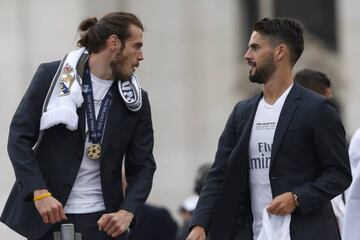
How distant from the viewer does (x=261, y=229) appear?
8500 mm

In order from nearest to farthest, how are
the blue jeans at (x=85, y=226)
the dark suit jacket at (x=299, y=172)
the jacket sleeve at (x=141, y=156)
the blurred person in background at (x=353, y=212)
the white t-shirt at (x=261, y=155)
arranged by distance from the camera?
the blue jeans at (x=85, y=226), the dark suit jacket at (x=299, y=172), the white t-shirt at (x=261, y=155), the jacket sleeve at (x=141, y=156), the blurred person in background at (x=353, y=212)

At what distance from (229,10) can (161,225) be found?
Result: 51.9 ft

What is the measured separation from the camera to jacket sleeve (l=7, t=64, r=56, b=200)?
8.20m

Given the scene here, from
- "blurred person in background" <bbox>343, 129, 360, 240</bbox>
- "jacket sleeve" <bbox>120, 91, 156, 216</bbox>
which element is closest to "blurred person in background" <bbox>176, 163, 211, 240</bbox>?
"blurred person in background" <bbox>343, 129, 360, 240</bbox>

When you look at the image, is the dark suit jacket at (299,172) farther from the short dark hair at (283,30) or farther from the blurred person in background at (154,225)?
the blurred person in background at (154,225)

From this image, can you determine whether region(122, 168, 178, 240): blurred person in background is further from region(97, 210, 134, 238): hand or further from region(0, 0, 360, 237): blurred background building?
region(0, 0, 360, 237): blurred background building

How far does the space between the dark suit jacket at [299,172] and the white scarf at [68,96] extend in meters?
0.69

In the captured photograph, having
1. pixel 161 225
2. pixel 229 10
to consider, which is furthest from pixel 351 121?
pixel 161 225

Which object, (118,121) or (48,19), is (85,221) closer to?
(118,121)

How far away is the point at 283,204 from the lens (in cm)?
836

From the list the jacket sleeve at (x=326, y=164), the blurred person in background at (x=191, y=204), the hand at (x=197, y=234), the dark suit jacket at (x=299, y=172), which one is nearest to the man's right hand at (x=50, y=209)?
the hand at (x=197, y=234)

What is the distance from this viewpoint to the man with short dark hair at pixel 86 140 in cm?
830

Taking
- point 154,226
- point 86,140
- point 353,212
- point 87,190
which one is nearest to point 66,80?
point 86,140

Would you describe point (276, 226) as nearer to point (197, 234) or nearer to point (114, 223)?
point (197, 234)
